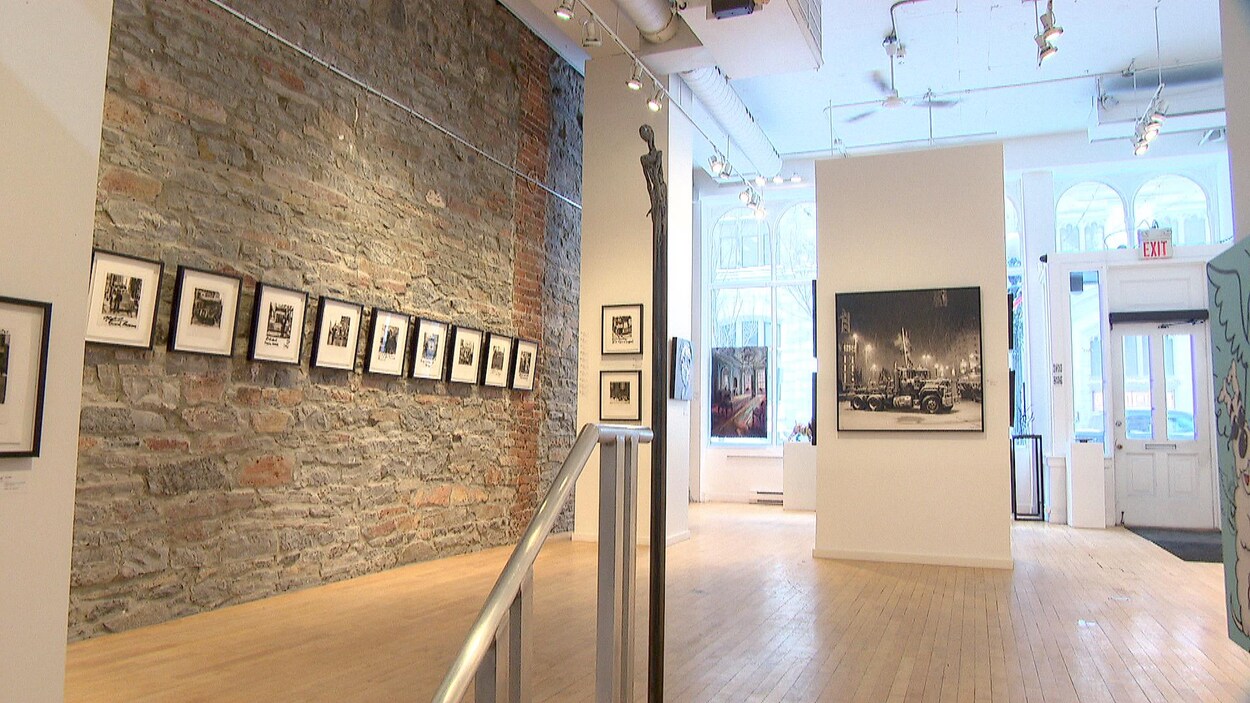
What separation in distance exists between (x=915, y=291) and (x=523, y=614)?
6.59 meters

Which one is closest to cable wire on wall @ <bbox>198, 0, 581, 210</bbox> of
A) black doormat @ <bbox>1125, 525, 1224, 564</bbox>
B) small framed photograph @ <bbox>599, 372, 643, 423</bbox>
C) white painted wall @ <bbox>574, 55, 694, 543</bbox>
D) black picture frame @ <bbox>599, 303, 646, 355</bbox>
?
white painted wall @ <bbox>574, 55, 694, 543</bbox>

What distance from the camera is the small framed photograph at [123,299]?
15.8 ft

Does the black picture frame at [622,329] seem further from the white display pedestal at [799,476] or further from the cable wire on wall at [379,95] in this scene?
the white display pedestal at [799,476]

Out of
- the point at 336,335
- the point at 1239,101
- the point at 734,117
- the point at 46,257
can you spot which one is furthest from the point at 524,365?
the point at 46,257

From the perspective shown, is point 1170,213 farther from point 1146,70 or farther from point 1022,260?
point 1146,70

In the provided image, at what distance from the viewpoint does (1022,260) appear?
42.3 feet

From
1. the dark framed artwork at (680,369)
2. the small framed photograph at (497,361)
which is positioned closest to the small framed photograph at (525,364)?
the small framed photograph at (497,361)

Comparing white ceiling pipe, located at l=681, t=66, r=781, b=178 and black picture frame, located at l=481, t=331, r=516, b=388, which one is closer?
black picture frame, located at l=481, t=331, r=516, b=388

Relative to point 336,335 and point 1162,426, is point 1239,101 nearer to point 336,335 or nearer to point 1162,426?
point 336,335

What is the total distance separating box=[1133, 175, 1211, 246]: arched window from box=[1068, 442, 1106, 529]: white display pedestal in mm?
3412

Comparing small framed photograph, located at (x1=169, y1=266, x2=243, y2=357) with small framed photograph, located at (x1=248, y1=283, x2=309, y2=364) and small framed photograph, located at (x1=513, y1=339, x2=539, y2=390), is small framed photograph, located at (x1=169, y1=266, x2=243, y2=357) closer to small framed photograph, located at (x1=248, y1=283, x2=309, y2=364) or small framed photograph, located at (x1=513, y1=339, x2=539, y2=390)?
small framed photograph, located at (x1=248, y1=283, x2=309, y2=364)

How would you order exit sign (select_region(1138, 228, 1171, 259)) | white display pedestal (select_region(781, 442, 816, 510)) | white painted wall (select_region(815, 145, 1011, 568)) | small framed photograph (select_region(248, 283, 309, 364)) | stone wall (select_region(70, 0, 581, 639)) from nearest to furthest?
stone wall (select_region(70, 0, 581, 639)) < small framed photograph (select_region(248, 283, 309, 364)) < white painted wall (select_region(815, 145, 1011, 568)) < exit sign (select_region(1138, 228, 1171, 259)) < white display pedestal (select_region(781, 442, 816, 510))

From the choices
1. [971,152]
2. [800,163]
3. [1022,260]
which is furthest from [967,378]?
[800,163]

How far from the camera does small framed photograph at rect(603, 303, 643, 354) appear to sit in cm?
883
